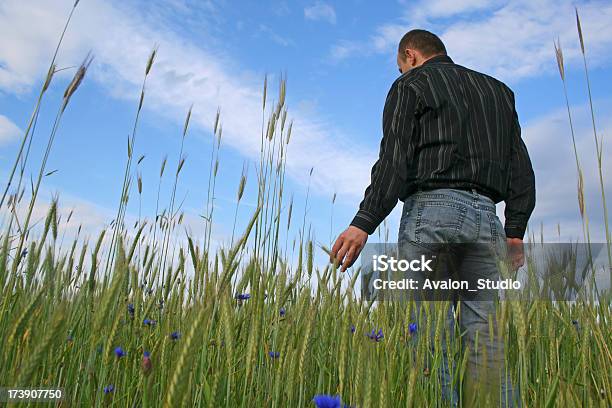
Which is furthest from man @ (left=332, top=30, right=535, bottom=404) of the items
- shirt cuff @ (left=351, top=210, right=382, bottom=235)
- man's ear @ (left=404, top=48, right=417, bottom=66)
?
man's ear @ (left=404, top=48, right=417, bottom=66)

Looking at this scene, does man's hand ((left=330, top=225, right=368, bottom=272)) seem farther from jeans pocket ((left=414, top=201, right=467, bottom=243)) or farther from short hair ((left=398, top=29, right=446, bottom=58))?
short hair ((left=398, top=29, right=446, bottom=58))

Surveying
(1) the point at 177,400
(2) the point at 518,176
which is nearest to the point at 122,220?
(1) the point at 177,400

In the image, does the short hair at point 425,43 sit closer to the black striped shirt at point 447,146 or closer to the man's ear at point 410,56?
the man's ear at point 410,56

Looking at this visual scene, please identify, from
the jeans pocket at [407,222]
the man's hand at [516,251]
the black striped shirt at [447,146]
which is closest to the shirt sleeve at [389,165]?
the black striped shirt at [447,146]

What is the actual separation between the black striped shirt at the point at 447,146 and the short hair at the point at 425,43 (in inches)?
5.0

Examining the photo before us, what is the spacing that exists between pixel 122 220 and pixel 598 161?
1619mm

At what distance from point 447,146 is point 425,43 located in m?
0.78

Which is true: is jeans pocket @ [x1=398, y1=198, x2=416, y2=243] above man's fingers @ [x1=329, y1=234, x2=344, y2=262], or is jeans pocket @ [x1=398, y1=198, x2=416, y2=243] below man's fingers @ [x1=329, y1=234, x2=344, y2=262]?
above

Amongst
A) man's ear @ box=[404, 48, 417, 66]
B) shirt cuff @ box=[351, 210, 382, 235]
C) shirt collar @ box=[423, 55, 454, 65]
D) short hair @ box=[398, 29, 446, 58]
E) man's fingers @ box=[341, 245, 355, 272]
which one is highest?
short hair @ box=[398, 29, 446, 58]

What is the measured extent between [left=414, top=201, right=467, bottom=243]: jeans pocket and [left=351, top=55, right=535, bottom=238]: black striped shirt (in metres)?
0.12

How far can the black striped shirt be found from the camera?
7.60 ft

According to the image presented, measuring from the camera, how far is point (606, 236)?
1.59 meters

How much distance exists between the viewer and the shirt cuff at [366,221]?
2.19 meters

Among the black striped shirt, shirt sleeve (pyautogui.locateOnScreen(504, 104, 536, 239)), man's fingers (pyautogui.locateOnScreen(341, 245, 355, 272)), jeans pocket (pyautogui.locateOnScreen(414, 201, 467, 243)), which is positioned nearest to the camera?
man's fingers (pyautogui.locateOnScreen(341, 245, 355, 272))
